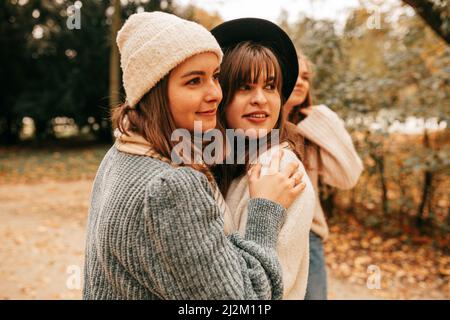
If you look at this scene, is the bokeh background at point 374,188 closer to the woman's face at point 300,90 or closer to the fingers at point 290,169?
the woman's face at point 300,90

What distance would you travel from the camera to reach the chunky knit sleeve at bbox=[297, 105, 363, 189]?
102 inches

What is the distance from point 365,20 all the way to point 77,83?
1243cm

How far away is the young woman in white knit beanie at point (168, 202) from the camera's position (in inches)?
46.7

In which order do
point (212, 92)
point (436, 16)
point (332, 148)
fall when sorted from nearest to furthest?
1. point (212, 92)
2. point (332, 148)
3. point (436, 16)

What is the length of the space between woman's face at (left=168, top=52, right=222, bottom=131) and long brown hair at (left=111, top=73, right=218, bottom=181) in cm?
3

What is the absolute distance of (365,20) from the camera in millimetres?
6477

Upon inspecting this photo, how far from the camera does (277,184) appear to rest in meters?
1.55

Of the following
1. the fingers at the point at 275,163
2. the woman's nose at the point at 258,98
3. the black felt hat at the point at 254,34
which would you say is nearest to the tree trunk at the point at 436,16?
the black felt hat at the point at 254,34

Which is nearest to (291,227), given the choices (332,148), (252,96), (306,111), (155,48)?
(252,96)

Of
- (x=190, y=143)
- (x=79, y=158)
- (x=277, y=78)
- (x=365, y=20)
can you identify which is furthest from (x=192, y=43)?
(x=79, y=158)

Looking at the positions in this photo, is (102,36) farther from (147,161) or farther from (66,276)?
(147,161)

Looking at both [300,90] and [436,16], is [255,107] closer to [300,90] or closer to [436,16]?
[300,90]

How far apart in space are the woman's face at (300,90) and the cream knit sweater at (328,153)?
0.13m

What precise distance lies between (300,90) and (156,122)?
5.00 ft
